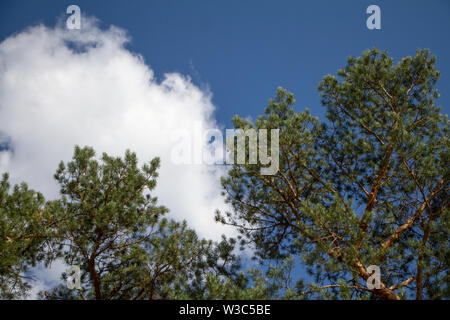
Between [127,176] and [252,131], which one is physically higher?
[252,131]

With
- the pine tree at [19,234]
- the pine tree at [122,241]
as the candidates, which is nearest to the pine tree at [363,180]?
the pine tree at [122,241]

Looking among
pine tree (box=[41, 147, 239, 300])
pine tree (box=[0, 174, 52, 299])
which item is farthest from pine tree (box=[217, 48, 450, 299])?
pine tree (box=[0, 174, 52, 299])

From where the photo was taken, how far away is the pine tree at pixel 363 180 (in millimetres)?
4379

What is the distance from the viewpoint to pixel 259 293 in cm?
392

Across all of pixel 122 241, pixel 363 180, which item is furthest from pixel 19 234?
pixel 363 180

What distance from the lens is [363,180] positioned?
567cm

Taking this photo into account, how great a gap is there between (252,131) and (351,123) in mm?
1935

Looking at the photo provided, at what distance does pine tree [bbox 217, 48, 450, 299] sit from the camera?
Answer: 14.4 ft

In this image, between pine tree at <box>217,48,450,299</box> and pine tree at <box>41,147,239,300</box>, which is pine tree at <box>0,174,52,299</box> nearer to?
pine tree at <box>41,147,239,300</box>

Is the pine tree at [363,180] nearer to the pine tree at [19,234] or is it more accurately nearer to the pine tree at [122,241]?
the pine tree at [122,241]

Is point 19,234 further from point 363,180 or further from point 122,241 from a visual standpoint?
point 363,180
